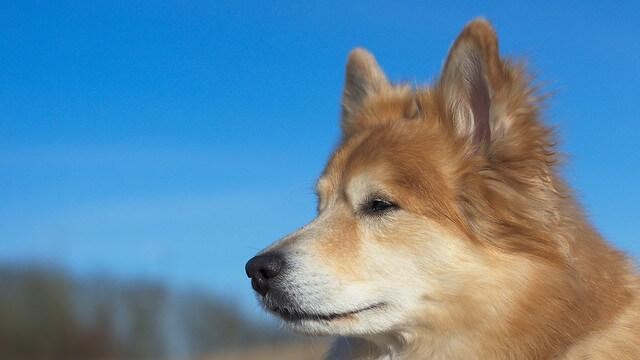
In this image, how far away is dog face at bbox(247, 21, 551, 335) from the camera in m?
4.51

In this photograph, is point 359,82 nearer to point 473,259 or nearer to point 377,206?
point 377,206

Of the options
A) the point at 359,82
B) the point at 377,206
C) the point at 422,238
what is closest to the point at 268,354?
the point at 359,82

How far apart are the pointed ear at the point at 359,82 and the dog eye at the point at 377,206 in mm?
1079

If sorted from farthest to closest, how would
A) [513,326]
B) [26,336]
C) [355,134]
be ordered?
[26,336] → [355,134] → [513,326]

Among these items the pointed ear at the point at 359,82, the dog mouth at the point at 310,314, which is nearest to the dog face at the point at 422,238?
the dog mouth at the point at 310,314

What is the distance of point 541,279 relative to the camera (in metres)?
4.50

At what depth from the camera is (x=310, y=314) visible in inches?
181

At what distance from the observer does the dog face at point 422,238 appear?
4.51 meters

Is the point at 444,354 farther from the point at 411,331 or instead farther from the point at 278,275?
the point at 278,275

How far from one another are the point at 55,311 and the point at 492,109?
12.5m

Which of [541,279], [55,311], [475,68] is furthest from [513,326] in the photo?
[55,311]

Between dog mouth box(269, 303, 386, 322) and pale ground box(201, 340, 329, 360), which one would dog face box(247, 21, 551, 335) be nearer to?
dog mouth box(269, 303, 386, 322)

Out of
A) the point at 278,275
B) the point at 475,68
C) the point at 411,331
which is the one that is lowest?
the point at 411,331

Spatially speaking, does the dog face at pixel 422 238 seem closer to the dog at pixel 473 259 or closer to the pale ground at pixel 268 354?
the dog at pixel 473 259
